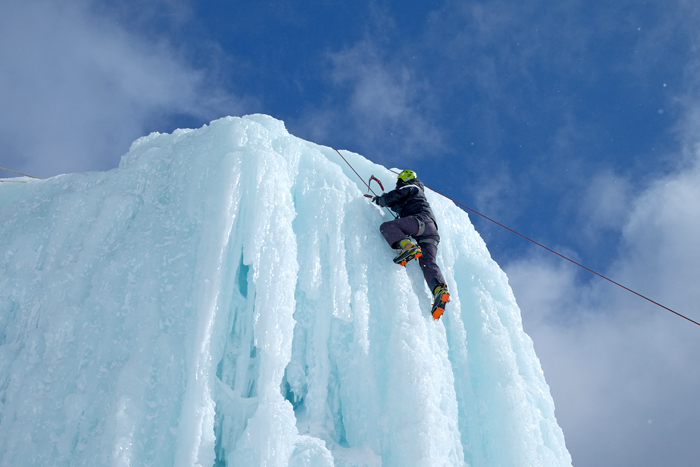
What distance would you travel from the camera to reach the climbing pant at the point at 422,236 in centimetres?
459

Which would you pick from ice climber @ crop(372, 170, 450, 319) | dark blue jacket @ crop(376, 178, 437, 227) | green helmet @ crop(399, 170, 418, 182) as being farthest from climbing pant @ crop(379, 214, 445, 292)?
green helmet @ crop(399, 170, 418, 182)

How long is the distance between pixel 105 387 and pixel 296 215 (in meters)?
2.34

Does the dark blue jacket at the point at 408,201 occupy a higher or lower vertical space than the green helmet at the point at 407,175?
lower

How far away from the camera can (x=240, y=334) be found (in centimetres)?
357

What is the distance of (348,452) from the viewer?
11.3ft

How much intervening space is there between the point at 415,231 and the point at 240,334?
2.21 metres

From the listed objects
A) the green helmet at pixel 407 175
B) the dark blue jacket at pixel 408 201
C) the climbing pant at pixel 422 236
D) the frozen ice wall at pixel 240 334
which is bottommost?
the frozen ice wall at pixel 240 334

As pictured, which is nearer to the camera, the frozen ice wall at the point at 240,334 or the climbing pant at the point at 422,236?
the frozen ice wall at the point at 240,334

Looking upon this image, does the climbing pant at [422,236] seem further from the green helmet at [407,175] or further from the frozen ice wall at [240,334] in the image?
the green helmet at [407,175]

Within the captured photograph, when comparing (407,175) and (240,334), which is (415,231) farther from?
(240,334)

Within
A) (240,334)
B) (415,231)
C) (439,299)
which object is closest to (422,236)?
(415,231)

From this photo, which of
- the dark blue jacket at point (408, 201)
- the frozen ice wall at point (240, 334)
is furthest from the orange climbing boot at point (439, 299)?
→ the dark blue jacket at point (408, 201)

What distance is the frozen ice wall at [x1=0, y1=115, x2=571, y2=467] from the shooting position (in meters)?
3.08

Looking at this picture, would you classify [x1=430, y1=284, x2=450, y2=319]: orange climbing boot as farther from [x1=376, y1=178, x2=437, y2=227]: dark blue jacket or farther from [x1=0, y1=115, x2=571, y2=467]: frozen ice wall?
[x1=376, y1=178, x2=437, y2=227]: dark blue jacket
